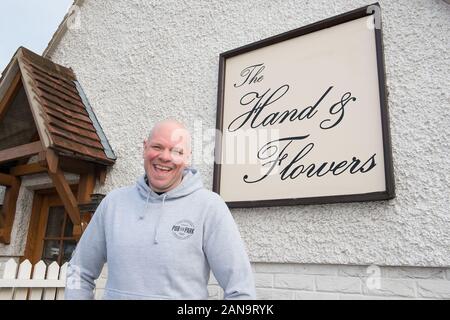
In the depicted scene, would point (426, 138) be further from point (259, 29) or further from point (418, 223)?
point (259, 29)

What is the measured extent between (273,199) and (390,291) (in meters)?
0.90

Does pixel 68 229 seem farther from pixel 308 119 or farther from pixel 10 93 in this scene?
pixel 308 119

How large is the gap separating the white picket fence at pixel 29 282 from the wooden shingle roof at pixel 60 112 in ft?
3.46

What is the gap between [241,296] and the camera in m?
1.32

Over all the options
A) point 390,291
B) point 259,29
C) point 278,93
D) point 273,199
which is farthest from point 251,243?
point 259,29

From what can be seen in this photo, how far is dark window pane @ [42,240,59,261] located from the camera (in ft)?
13.3

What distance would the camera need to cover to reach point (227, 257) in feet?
4.50

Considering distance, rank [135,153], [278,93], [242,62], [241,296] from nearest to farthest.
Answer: [241,296] < [278,93] < [242,62] < [135,153]

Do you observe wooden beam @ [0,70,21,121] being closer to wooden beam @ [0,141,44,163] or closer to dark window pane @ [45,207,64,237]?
wooden beam @ [0,141,44,163]

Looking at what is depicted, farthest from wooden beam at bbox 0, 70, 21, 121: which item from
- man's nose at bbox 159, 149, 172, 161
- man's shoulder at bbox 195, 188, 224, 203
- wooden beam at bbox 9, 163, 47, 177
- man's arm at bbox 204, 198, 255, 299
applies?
man's arm at bbox 204, 198, 255, 299

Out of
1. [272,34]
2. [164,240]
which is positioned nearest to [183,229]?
[164,240]

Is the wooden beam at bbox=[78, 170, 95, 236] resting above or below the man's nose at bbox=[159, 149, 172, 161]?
above

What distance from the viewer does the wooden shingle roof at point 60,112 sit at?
3.15m

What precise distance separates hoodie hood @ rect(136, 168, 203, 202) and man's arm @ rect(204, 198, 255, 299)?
0.17 metres
